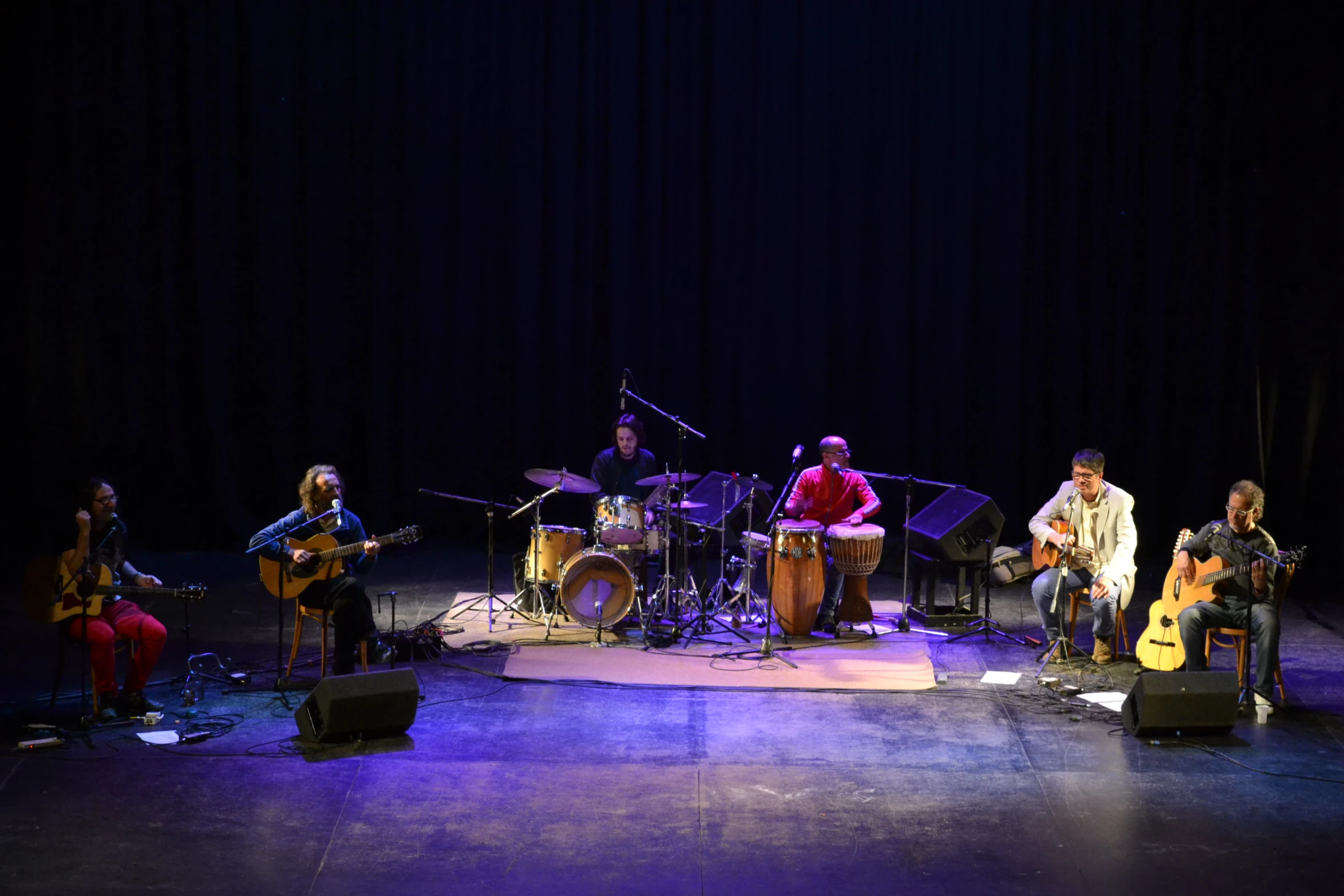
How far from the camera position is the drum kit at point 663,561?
779cm

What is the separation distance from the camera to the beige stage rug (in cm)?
706

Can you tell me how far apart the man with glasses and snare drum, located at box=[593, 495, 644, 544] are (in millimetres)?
2361

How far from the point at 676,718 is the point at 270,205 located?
6517 mm

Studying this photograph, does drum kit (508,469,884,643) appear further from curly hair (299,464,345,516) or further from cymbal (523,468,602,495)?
curly hair (299,464,345,516)

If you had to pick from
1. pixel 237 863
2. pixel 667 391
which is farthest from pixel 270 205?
pixel 237 863

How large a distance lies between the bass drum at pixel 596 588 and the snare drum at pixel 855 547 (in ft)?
4.28

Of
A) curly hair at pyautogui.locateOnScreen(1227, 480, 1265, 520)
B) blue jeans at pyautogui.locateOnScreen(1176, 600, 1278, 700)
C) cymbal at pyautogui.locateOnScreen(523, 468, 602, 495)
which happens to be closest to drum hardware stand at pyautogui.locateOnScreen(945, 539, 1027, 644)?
blue jeans at pyautogui.locateOnScreen(1176, 600, 1278, 700)

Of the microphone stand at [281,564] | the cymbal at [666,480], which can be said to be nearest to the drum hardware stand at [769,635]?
the cymbal at [666,480]

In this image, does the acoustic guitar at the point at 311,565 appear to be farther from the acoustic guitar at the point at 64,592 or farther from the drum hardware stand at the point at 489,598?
the drum hardware stand at the point at 489,598

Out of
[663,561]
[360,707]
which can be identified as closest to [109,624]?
[360,707]

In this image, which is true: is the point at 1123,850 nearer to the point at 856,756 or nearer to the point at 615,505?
the point at 856,756

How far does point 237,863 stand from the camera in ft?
15.1

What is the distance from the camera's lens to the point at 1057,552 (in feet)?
24.5

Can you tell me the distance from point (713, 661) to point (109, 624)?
3251mm
